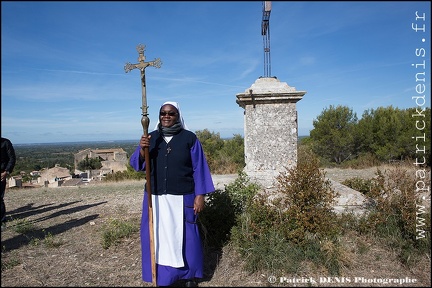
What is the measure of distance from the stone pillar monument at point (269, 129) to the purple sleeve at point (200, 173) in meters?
2.32

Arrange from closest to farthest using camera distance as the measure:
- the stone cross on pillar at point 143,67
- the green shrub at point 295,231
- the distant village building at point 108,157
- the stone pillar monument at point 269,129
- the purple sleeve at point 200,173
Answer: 1. the stone cross on pillar at point 143,67
2. the purple sleeve at point 200,173
3. the green shrub at point 295,231
4. the stone pillar monument at point 269,129
5. the distant village building at point 108,157

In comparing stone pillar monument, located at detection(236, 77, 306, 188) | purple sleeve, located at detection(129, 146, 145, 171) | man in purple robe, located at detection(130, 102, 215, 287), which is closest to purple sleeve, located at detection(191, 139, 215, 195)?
man in purple robe, located at detection(130, 102, 215, 287)

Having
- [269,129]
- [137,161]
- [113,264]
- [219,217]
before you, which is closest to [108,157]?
[269,129]

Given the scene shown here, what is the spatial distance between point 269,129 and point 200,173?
8.61 feet

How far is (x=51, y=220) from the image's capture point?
18.3ft

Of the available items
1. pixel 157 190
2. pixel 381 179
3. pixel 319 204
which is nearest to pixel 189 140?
pixel 157 190

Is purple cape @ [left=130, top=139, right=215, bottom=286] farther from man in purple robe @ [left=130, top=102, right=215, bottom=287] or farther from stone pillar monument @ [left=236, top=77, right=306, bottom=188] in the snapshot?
stone pillar monument @ [left=236, top=77, right=306, bottom=188]

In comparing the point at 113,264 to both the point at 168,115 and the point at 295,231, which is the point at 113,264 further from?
the point at 295,231

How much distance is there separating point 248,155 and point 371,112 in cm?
1551

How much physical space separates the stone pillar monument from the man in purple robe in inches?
94.7

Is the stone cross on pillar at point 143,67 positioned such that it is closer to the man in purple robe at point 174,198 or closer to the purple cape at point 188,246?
the man in purple robe at point 174,198

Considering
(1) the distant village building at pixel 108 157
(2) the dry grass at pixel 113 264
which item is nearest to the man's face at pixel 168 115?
(2) the dry grass at pixel 113 264

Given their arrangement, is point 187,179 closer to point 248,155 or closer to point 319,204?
point 319,204

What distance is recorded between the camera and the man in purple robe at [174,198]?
2.74 metres
